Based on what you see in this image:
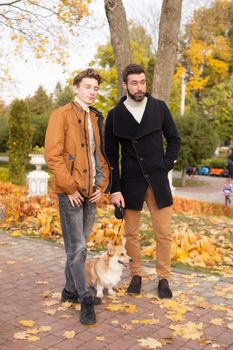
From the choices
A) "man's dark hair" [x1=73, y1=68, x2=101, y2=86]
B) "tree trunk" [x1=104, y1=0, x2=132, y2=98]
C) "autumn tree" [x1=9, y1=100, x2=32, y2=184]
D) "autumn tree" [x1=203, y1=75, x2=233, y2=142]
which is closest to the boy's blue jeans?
"man's dark hair" [x1=73, y1=68, x2=101, y2=86]

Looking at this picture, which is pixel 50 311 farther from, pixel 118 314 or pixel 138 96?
pixel 138 96

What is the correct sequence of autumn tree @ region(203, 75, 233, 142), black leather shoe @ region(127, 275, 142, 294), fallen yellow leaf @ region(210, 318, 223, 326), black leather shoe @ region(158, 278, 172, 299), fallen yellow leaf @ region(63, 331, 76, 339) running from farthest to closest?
autumn tree @ region(203, 75, 233, 142)
black leather shoe @ region(127, 275, 142, 294)
black leather shoe @ region(158, 278, 172, 299)
fallen yellow leaf @ region(210, 318, 223, 326)
fallen yellow leaf @ region(63, 331, 76, 339)

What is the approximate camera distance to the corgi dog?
4.36m

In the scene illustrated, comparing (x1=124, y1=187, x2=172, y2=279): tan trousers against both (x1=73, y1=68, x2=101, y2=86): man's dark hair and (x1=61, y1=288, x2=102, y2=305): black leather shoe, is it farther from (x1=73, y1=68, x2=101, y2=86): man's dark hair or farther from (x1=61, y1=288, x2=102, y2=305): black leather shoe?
(x1=73, y1=68, x2=101, y2=86): man's dark hair

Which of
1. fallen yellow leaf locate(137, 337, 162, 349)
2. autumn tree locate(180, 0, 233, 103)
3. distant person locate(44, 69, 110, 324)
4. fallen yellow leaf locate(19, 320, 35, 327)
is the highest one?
autumn tree locate(180, 0, 233, 103)

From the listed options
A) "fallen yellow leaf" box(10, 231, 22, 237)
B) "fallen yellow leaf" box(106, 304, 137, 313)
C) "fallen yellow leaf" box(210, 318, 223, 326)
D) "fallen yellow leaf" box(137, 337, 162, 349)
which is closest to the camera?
"fallen yellow leaf" box(137, 337, 162, 349)

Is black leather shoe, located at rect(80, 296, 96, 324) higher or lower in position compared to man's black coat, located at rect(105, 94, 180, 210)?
lower

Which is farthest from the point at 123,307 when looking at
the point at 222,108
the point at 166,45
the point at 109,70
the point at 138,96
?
the point at 222,108

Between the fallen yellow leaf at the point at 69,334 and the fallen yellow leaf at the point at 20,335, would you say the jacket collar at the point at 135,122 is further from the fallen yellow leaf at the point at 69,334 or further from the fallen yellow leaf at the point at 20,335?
the fallen yellow leaf at the point at 20,335

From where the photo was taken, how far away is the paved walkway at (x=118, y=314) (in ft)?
11.6

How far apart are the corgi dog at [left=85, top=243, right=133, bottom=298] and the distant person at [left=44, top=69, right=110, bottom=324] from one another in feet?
1.45

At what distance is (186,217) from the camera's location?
927cm

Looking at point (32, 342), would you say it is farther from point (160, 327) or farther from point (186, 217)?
point (186, 217)

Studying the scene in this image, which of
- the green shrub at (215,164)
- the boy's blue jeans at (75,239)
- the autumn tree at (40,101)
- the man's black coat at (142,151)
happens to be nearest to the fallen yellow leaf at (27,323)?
the boy's blue jeans at (75,239)
